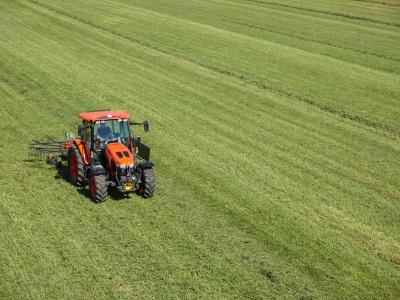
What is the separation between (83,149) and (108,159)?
1249 millimetres

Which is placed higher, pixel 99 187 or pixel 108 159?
pixel 108 159

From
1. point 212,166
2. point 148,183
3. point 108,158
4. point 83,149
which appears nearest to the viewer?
point 148,183

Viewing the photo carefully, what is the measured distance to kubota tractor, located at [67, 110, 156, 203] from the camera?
13.4 m

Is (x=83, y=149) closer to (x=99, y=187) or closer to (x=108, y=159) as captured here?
(x=108, y=159)

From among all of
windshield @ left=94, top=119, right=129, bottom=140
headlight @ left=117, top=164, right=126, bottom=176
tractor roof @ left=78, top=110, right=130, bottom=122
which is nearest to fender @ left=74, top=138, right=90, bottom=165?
windshield @ left=94, top=119, right=129, bottom=140

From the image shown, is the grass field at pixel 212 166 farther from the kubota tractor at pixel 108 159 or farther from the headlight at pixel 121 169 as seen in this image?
the headlight at pixel 121 169

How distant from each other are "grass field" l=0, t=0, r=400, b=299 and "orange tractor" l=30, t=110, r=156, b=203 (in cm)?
44

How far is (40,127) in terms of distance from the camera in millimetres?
19000

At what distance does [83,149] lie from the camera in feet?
48.2

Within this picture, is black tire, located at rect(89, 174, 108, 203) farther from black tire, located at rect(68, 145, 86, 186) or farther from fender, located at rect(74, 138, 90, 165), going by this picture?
fender, located at rect(74, 138, 90, 165)

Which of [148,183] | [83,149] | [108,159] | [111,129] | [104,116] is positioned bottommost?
[148,183]

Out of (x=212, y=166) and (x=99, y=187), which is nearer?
(x=99, y=187)

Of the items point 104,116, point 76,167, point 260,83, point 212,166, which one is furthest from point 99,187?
point 260,83

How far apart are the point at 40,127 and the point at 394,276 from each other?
500 inches
